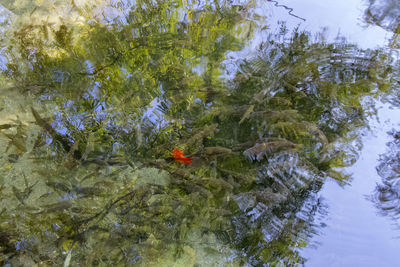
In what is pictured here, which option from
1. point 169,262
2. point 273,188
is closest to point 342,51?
point 273,188

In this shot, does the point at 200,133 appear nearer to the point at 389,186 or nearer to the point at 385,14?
the point at 389,186

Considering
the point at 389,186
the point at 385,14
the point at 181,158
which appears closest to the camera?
the point at 389,186

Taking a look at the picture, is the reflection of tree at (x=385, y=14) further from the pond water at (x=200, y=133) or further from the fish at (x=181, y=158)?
the fish at (x=181, y=158)

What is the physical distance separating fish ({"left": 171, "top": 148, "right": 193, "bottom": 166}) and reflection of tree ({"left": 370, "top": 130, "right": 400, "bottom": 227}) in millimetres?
1001

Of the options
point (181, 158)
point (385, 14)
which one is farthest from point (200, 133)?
point (385, 14)

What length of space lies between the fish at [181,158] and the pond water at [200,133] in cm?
→ 1

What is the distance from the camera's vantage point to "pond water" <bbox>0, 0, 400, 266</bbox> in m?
1.40

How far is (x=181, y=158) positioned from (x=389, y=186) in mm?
1136

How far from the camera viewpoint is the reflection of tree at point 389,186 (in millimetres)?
1429

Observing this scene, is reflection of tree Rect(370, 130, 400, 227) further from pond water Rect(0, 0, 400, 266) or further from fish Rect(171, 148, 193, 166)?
fish Rect(171, 148, 193, 166)

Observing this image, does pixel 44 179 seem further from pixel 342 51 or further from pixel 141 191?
pixel 342 51

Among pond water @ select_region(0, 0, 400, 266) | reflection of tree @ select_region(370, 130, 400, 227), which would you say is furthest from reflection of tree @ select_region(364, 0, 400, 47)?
reflection of tree @ select_region(370, 130, 400, 227)

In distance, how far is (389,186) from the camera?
147 centimetres

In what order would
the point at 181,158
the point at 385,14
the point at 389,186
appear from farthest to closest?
the point at 385,14
the point at 181,158
the point at 389,186
